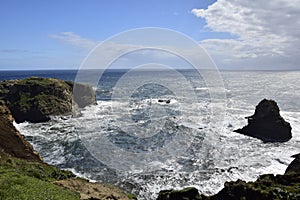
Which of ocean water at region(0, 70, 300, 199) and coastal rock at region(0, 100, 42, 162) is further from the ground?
coastal rock at region(0, 100, 42, 162)

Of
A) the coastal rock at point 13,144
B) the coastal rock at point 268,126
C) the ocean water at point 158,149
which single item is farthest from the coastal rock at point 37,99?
the coastal rock at point 268,126

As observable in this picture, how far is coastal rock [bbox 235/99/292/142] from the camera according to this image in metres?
48.6

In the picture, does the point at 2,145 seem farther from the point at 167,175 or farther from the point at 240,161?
the point at 240,161

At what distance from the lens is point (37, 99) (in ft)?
212

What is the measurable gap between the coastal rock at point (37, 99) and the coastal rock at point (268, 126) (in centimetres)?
3914

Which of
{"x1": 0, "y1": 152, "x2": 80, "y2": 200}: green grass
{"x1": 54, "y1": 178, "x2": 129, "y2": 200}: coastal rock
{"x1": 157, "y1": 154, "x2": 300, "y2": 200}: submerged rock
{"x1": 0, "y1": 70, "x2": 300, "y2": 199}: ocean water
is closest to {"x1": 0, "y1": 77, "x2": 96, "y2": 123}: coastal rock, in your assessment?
{"x1": 0, "y1": 70, "x2": 300, "y2": 199}: ocean water

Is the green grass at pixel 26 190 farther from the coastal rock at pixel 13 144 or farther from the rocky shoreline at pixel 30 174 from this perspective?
the coastal rock at pixel 13 144

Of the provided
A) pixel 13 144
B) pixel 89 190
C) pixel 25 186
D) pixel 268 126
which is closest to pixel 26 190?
pixel 25 186

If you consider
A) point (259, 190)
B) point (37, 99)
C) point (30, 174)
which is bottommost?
point (30, 174)

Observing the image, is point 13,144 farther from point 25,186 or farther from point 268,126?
point 268,126

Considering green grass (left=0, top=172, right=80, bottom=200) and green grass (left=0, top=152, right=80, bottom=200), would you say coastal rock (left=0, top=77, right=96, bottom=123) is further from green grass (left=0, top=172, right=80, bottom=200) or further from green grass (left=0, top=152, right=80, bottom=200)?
green grass (left=0, top=172, right=80, bottom=200)

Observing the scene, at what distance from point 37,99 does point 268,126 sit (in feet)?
155

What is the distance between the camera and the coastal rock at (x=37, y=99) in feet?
201

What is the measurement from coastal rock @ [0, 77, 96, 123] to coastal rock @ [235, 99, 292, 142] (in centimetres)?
3914
